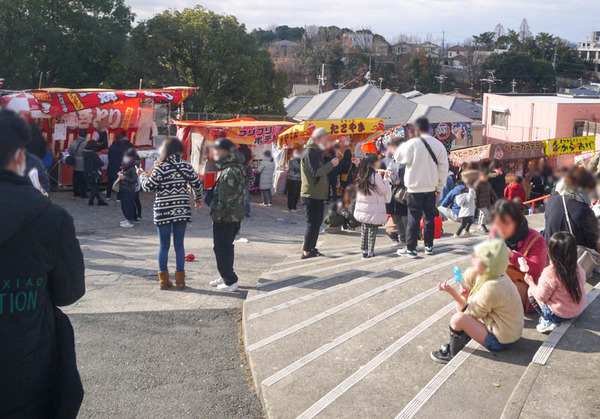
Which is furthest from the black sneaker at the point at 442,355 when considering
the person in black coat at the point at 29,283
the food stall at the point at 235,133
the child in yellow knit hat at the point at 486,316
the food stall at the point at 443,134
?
the food stall at the point at 235,133

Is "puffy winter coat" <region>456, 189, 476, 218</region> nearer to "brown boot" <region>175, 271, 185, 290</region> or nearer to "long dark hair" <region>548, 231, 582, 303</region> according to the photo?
"long dark hair" <region>548, 231, 582, 303</region>

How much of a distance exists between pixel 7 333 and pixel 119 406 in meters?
2.14

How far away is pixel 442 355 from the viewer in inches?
182

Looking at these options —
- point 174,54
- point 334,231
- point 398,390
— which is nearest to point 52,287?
point 398,390

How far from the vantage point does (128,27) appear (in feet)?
85.4

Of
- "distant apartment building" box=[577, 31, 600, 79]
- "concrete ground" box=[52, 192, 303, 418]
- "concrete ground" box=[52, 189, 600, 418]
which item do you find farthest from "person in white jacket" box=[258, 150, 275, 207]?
"distant apartment building" box=[577, 31, 600, 79]

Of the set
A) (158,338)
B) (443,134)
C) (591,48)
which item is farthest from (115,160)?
(591,48)

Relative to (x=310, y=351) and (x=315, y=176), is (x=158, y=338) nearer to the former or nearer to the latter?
(x=310, y=351)

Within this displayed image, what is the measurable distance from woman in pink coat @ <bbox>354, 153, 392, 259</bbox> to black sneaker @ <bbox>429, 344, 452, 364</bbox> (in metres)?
3.11

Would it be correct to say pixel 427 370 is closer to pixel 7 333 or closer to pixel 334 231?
pixel 7 333

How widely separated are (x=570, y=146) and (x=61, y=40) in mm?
25211

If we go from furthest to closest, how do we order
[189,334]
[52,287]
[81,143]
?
[81,143], [189,334], [52,287]

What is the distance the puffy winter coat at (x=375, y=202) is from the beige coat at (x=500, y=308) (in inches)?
124

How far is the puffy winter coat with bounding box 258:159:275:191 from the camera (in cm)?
1413
